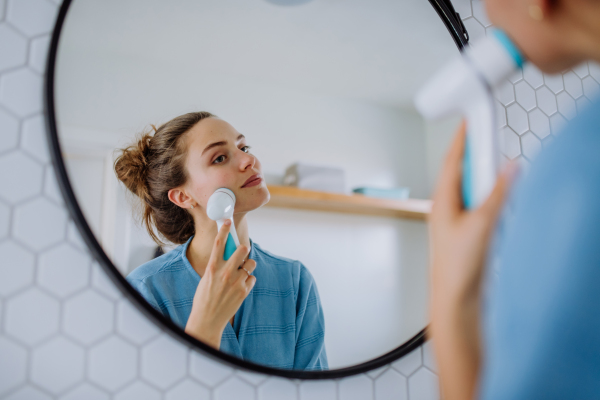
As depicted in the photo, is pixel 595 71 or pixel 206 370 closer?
pixel 206 370

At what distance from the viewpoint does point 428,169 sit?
2.48ft

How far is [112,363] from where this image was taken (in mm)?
518

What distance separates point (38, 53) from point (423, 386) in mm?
755

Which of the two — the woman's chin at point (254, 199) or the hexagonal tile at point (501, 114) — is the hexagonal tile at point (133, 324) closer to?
the woman's chin at point (254, 199)

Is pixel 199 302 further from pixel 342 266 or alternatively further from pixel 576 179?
pixel 576 179

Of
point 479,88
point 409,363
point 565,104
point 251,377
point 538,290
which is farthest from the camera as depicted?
point 565,104

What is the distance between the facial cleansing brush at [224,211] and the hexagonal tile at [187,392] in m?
0.17

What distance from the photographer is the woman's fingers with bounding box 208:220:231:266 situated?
1.85 feet

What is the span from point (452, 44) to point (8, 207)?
30.6 inches

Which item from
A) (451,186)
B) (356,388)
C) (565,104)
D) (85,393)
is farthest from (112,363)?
(565,104)

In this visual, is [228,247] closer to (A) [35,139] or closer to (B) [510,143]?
(A) [35,139]

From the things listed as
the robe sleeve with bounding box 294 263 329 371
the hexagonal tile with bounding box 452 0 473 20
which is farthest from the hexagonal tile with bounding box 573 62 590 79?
the robe sleeve with bounding box 294 263 329 371

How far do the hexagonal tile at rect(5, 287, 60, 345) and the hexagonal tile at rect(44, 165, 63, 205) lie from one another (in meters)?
0.11

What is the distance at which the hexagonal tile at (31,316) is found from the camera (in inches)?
19.1
